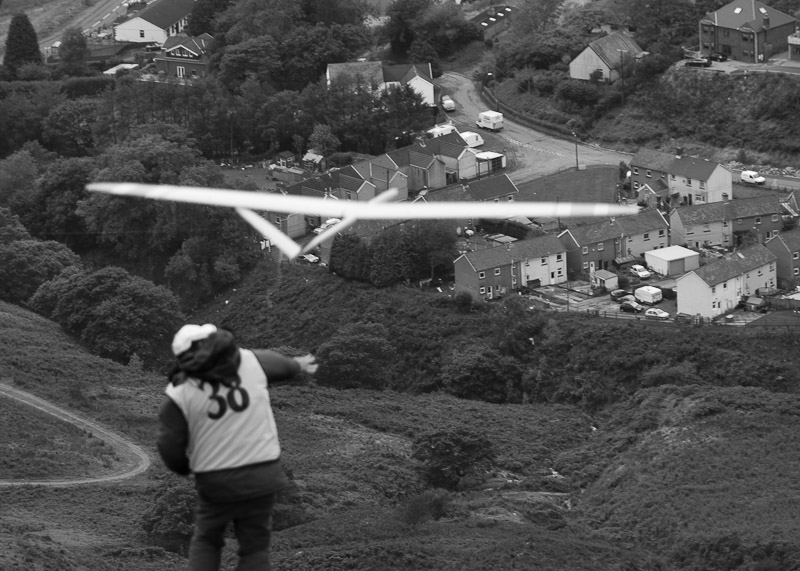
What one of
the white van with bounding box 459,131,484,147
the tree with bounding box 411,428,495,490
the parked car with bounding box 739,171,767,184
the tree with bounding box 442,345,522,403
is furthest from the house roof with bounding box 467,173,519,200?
the tree with bounding box 411,428,495,490

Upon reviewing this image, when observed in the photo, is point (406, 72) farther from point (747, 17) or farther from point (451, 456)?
point (451, 456)

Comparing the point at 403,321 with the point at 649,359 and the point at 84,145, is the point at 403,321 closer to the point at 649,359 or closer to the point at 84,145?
the point at 649,359

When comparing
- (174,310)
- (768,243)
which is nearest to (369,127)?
(174,310)

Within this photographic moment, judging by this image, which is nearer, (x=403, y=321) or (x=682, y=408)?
(x=682, y=408)

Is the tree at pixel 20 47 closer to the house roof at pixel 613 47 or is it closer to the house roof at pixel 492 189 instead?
the house roof at pixel 613 47

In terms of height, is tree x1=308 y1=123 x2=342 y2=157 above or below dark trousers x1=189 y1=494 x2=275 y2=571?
below

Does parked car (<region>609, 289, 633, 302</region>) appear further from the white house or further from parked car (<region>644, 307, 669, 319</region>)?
the white house

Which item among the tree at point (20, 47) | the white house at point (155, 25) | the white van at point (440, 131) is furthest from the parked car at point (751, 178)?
the tree at point (20, 47)
